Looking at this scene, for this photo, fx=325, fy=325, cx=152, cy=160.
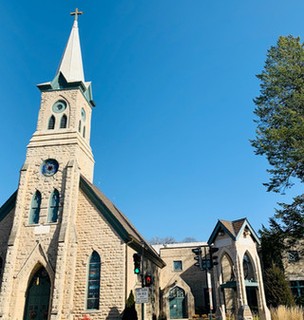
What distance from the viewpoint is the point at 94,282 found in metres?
19.0

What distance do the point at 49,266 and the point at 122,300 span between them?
4.72 m

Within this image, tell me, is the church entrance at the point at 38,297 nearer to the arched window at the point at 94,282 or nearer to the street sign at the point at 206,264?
the arched window at the point at 94,282

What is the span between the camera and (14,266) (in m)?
19.4

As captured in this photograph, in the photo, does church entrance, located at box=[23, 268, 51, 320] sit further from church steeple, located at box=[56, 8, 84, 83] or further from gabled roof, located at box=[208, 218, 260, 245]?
church steeple, located at box=[56, 8, 84, 83]

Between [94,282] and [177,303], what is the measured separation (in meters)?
14.2

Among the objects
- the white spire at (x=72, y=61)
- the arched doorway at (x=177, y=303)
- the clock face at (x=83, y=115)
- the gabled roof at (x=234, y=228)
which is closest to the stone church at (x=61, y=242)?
the clock face at (x=83, y=115)

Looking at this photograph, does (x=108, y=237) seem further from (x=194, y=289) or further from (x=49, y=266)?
(x=194, y=289)

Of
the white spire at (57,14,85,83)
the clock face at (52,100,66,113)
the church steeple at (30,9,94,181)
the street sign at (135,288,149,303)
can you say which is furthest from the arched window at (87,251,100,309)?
the white spire at (57,14,85,83)

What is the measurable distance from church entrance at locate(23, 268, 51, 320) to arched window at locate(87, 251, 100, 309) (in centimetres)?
245

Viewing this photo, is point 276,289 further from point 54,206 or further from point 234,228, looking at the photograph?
point 54,206

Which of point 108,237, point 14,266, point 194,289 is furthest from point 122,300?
point 194,289

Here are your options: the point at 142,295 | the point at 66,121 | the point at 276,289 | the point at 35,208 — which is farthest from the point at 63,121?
the point at 276,289

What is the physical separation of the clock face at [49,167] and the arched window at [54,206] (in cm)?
148

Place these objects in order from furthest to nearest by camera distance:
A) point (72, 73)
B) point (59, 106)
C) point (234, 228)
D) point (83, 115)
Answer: point (72, 73)
point (83, 115)
point (234, 228)
point (59, 106)
